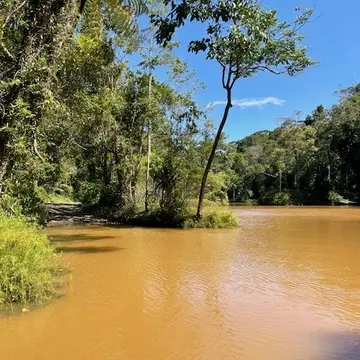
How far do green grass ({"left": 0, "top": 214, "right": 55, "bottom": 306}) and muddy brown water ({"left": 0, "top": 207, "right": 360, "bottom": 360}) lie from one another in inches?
11.1

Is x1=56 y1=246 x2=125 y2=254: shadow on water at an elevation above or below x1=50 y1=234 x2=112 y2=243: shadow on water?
below

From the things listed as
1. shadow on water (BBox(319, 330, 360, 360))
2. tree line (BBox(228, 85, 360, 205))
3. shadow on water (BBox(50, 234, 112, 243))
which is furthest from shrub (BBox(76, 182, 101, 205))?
tree line (BBox(228, 85, 360, 205))

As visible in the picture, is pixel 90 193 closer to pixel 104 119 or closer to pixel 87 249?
pixel 104 119

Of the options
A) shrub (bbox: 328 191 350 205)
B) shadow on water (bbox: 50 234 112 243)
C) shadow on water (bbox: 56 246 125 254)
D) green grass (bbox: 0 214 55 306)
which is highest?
shrub (bbox: 328 191 350 205)

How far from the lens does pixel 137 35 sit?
1945 cm

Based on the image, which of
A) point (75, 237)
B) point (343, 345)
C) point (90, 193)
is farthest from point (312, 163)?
point (343, 345)

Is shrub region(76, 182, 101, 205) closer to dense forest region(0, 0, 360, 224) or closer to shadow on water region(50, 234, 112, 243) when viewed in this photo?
dense forest region(0, 0, 360, 224)

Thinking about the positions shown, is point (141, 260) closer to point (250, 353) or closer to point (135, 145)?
point (250, 353)

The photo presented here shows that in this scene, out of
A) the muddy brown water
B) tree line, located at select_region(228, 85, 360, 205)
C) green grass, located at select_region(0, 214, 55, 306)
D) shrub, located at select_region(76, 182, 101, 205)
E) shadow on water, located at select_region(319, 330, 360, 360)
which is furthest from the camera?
tree line, located at select_region(228, 85, 360, 205)

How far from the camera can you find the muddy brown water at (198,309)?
439cm

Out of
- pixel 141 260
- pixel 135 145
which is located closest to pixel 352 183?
pixel 135 145

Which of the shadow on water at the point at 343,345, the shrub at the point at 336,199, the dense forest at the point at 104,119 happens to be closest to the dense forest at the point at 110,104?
the dense forest at the point at 104,119

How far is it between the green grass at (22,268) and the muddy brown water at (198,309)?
28 cm

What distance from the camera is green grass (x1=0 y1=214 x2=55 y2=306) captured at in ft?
17.5
